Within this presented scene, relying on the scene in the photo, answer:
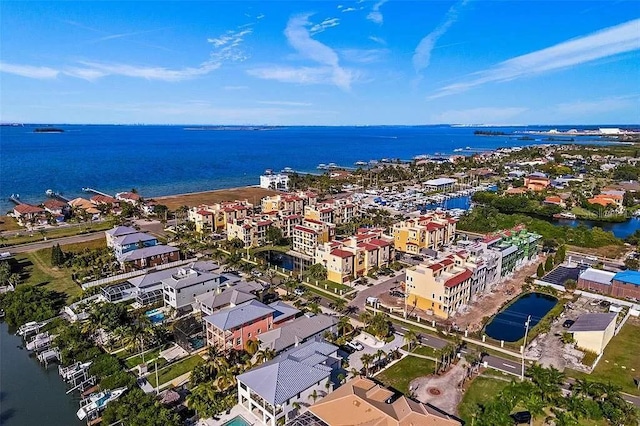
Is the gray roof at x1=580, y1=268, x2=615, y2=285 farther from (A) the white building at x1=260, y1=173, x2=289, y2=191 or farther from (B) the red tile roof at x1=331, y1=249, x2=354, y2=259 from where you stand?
(A) the white building at x1=260, y1=173, x2=289, y2=191

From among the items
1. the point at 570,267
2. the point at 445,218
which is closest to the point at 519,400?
the point at 570,267

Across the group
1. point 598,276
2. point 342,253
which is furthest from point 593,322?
point 342,253

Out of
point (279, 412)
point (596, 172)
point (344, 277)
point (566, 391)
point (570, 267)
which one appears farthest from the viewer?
point (596, 172)

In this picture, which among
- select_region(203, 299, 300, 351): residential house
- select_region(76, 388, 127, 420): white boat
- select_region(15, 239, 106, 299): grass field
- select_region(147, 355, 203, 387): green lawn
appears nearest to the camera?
select_region(76, 388, 127, 420): white boat

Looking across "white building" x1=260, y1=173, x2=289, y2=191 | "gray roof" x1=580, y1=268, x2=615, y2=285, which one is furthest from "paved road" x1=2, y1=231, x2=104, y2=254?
"gray roof" x1=580, y1=268, x2=615, y2=285

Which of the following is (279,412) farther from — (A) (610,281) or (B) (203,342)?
(A) (610,281)

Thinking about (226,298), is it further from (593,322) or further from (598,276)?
(598,276)
